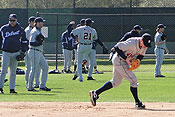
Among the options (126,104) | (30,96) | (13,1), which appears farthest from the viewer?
(13,1)

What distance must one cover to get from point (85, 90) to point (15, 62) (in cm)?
261

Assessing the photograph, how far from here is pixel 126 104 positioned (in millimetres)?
13062

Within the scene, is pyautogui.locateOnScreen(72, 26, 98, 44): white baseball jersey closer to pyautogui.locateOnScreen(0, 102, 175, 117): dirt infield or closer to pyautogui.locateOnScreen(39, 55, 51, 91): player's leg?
pyautogui.locateOnScreen(39, 55, 51, 91): player's leg

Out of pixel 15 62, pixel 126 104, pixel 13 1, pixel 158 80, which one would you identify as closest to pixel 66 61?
pixel 158 80

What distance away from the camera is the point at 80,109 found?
11977mm

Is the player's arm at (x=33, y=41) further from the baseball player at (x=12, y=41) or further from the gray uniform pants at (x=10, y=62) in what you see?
the gray uniform pants at (x=10, y=62)

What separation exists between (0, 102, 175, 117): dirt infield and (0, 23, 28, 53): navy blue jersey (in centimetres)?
248

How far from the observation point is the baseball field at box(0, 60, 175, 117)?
11.4 m

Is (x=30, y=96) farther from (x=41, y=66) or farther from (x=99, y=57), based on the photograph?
(x=99, y=57)

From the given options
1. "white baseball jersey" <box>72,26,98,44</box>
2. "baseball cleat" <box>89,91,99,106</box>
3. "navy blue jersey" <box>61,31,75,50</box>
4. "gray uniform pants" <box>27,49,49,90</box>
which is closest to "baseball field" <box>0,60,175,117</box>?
"baseball cleat" <box>89,91,99,106</box>

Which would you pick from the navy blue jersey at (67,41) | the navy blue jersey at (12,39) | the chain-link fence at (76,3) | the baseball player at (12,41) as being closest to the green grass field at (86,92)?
the baseball player at (12,41)

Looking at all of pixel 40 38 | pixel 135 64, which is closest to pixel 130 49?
pixel 135 64

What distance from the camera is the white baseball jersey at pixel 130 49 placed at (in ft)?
39.4

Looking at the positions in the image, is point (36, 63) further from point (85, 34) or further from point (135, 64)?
point (135, 64)
